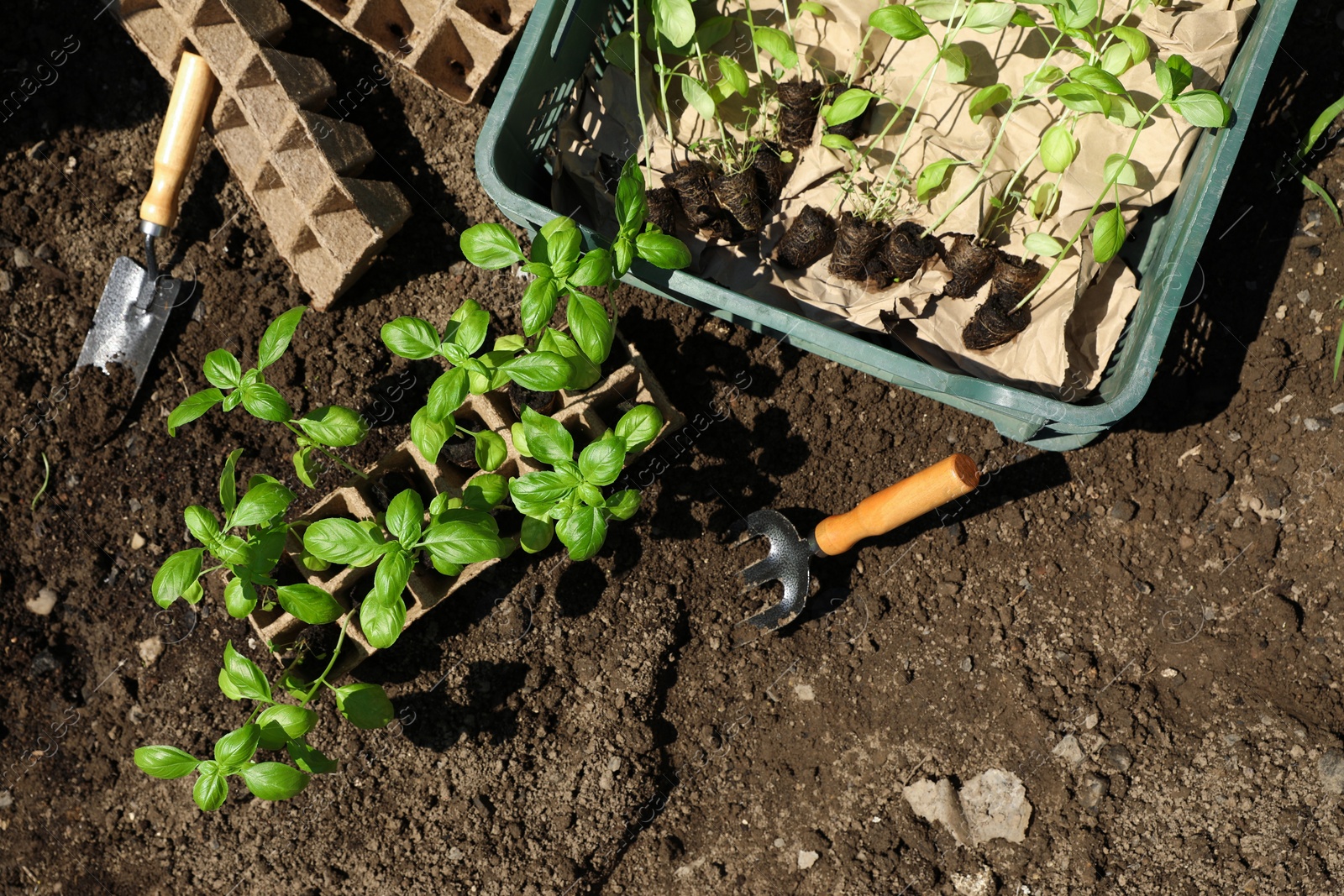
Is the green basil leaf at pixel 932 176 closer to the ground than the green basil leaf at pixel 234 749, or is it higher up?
higher up

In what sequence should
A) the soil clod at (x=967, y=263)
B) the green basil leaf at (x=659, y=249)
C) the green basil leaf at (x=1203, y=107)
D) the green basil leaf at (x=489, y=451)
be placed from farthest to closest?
1. the soil clod at (x=967, y=263)
2. the green basil leaf at (x=489, y=451)
3. the green basil leaf at (x=659, y=249)
4. the green basil leaf at (x=1203, y=107)

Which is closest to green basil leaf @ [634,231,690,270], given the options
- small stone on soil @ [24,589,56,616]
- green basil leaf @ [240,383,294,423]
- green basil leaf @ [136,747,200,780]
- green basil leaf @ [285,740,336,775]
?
green basil leaf @ [240,383,294,423]

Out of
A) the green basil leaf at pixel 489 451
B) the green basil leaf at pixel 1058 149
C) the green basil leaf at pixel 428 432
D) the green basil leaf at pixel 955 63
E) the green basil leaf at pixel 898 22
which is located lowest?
the green basil leaf at pixel 489 451

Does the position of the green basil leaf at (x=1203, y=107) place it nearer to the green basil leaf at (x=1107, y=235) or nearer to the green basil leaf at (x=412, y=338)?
the green basil leaf at (x=1107, y=235)

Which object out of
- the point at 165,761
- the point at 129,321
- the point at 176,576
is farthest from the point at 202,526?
the point at 129,321

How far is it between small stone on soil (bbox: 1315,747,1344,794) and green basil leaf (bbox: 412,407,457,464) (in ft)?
6.80

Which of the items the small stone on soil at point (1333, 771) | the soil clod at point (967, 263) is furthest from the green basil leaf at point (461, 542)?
the small stone on soil at point (1333, 771)

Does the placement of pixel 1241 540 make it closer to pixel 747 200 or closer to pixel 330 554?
pixel 747 200

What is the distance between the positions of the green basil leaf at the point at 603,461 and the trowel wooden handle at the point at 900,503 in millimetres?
606

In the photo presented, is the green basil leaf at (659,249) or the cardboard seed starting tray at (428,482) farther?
the cardboard seed starting tray at (428,482)

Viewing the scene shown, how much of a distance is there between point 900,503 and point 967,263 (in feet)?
1.79

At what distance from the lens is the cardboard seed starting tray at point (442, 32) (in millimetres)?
2062

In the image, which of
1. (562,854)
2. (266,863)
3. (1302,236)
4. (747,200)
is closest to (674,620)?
(562,854)

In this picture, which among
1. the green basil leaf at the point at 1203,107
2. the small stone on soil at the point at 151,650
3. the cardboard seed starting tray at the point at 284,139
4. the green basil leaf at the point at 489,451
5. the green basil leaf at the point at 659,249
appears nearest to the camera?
the green basil leaf at the point at 1203,107
